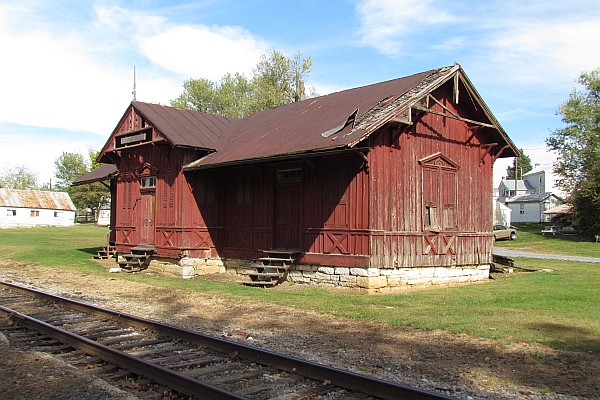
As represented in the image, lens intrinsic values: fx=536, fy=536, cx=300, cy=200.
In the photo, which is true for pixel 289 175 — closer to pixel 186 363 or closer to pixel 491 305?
pixel 491 305

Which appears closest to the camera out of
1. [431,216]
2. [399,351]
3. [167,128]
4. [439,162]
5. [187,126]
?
[399,351]

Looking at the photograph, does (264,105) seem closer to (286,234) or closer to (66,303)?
(286,234)

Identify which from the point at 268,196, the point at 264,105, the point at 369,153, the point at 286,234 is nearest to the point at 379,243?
the point at 369,153

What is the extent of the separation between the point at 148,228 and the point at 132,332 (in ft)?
41.4

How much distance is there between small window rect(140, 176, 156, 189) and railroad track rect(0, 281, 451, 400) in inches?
436

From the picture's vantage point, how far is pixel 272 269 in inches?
645

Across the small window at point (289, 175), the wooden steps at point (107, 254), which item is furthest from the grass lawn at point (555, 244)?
the wooden steps at point (107, 254)

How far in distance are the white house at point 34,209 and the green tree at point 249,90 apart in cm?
2421

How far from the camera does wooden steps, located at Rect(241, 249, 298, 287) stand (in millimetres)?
15836

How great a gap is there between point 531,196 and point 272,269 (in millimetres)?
58588

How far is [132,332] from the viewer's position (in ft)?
28.8

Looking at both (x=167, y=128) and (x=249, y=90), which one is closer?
(x=167, y=128)

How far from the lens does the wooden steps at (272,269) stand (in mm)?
15836

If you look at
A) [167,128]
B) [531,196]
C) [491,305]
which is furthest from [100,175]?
[531,196]
